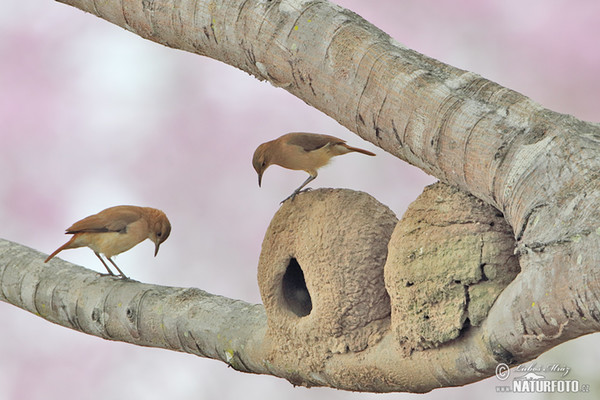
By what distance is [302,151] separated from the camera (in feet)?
17.0

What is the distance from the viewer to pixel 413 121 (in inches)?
162

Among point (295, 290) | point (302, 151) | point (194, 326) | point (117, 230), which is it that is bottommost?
point (194, 326)

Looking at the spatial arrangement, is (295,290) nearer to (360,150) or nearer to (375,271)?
(375,271)

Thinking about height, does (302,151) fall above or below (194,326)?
above

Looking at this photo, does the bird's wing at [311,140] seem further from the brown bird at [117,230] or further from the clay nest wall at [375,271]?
the brown bird at [117,230]

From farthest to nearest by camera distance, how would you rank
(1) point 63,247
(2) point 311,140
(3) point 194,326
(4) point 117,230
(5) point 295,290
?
(4) point 117,230, (1) point 63,247, (3) point 194,326, (5) point 295,290, (2) point 311,140

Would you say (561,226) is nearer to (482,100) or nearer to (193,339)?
(482,100)

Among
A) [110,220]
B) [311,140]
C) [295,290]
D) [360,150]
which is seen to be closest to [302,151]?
[311,140]

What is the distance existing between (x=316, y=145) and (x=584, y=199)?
6.89 feet

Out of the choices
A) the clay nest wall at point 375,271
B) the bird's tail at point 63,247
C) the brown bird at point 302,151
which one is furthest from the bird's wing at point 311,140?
the bird's tail at point 63,247

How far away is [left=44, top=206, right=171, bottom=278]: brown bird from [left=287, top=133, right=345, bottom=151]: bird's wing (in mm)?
1627

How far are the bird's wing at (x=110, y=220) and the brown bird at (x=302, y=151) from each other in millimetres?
1418

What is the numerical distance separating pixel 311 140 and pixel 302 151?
0.09 meters

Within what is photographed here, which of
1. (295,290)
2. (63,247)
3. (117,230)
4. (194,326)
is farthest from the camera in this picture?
(117,230)
